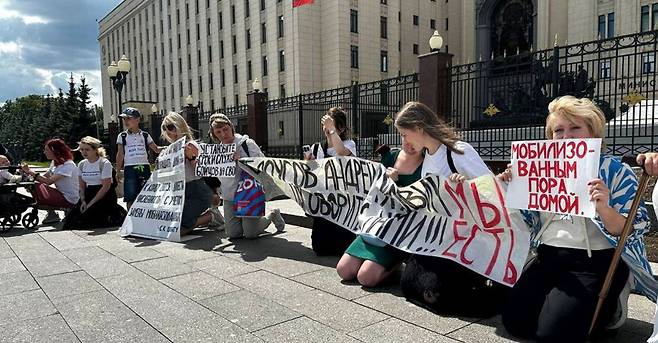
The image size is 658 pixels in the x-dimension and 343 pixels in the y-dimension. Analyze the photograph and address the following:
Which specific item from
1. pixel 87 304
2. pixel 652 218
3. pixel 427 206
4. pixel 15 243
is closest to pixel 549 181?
pixel 427 206

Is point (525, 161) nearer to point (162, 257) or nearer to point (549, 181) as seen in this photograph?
point (549, 181)

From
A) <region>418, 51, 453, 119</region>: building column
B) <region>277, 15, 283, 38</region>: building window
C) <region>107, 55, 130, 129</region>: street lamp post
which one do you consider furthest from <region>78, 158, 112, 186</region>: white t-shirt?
<region>277, 15, 283, 38</region>: building window

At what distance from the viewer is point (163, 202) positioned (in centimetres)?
751

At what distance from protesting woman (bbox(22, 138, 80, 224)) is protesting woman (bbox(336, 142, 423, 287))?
6.46 m

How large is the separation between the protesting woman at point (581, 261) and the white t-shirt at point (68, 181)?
8.29m

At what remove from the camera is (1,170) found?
893 cm

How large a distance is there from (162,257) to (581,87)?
903 centimetres

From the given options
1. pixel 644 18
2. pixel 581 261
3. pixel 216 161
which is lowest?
pixel 581 261

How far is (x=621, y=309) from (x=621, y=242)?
649mm

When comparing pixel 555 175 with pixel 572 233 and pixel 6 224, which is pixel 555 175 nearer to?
pixel 572 233

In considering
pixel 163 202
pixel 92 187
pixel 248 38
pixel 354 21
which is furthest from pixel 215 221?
pixel 248 38

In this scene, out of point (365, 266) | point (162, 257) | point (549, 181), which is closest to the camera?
point (549, 181)

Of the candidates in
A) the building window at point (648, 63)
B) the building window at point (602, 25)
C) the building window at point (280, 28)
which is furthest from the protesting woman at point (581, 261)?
the building window at point (280, 28)

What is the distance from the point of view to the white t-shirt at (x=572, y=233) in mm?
3139
